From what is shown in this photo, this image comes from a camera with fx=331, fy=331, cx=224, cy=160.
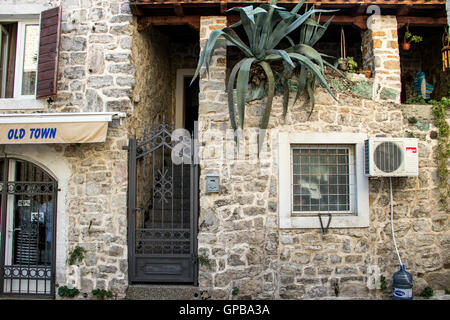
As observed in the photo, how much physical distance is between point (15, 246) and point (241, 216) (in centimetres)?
382

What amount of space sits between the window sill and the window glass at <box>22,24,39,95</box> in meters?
0.28

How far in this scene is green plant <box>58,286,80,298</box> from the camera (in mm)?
5133

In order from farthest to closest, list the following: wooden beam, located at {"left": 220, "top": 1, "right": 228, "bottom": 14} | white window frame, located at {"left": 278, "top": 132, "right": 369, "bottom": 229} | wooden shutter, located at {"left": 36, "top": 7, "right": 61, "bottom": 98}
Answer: wooden shutter, located at {"left": 36, "top": 7, "right": 61, "bottom": 98} < wooden beam, located at {"left": 220, "top": 1, "right": 228, "bottom": 14} < white window frame, located at {"left": 278, "top": 132, "right": 369, "bottom": 229}

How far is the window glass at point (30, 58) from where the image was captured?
571cm

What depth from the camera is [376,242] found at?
17.0ft

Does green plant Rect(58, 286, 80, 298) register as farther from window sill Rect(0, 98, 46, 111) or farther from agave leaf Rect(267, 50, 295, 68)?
agave leaf Rect(267, 50, 295, 68)

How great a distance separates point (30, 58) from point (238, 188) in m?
4.25

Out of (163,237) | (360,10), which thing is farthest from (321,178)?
(360,10)

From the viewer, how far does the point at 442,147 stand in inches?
209

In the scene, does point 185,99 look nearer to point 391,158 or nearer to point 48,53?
point 48,53

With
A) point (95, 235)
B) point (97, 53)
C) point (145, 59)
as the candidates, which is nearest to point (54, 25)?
point (97, 53)

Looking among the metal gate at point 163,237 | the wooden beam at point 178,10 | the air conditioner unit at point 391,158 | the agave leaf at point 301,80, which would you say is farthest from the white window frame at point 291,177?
the wooden beam at point 178,10

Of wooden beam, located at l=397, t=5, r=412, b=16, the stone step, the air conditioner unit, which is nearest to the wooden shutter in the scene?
the stone step

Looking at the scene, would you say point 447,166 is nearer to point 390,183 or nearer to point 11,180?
point 390,183
